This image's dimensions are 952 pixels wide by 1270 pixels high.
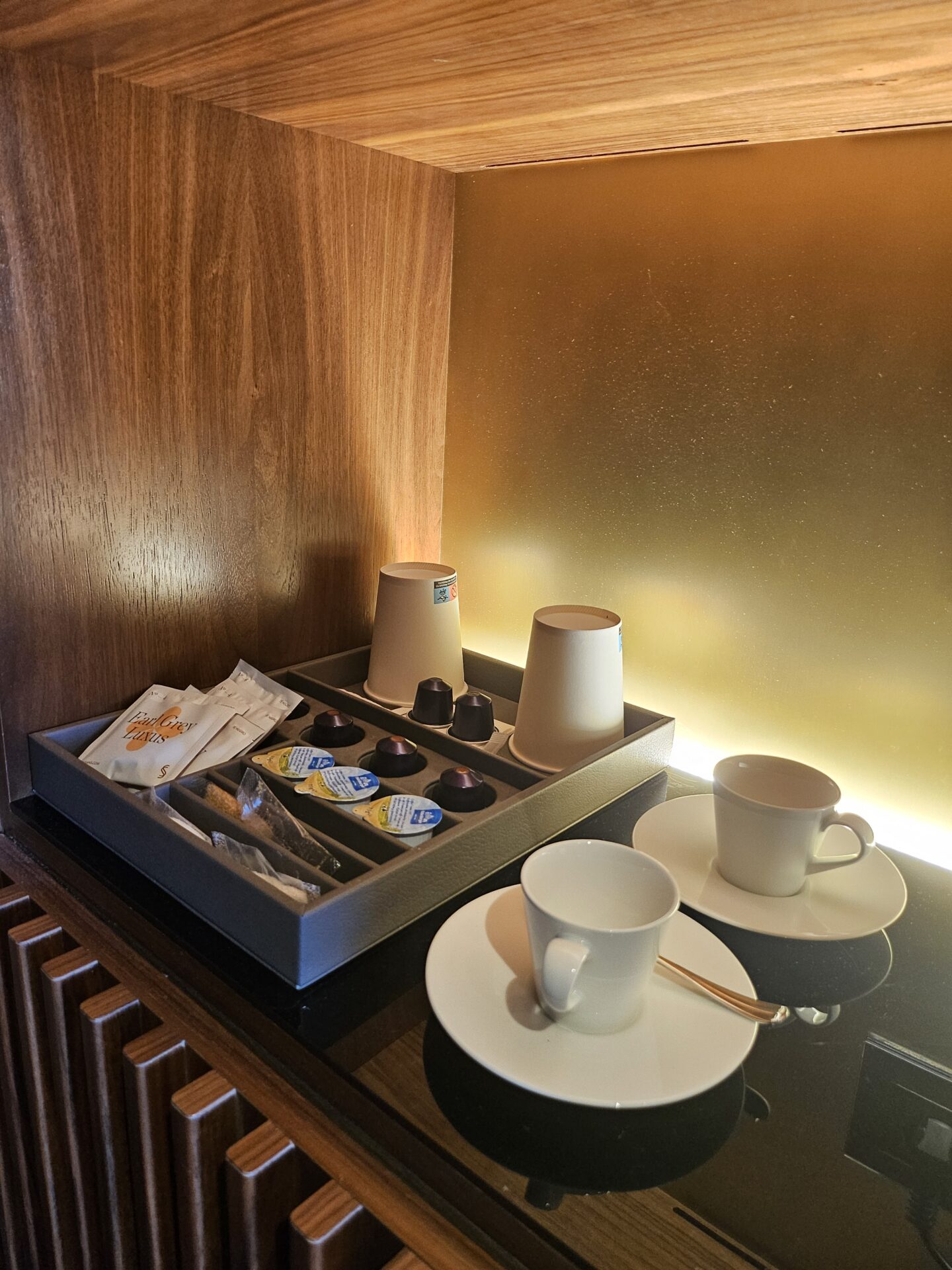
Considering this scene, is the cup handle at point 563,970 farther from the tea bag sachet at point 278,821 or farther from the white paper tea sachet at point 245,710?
the white paper tea sachet at point 245,710

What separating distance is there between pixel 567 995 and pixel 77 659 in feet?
2.04

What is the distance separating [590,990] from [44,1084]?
49 centimetres

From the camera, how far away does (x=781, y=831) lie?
2.46 ft

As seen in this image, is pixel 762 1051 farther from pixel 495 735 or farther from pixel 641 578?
pixel 641 578

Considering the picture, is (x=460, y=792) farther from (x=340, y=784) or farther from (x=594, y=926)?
(x=594, y=926)

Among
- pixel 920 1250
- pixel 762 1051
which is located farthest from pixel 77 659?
pixel 920 1250

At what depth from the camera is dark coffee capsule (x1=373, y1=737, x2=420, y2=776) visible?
919 mm

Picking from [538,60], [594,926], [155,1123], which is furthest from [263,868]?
[538,60]

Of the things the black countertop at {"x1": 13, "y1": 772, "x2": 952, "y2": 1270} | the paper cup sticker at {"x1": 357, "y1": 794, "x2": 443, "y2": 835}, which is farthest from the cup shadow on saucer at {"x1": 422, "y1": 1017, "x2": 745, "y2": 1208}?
the paper cup sticker at {"x1": 357, "y1": 794, "x2": 443, "y2": 835}

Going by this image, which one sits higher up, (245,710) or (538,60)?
(538,60)

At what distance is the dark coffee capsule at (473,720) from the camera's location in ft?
3.26

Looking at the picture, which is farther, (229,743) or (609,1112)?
(229,743)

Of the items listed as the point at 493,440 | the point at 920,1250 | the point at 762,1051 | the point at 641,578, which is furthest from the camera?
the point at 493,440

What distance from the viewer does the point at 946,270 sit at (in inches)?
33.4
